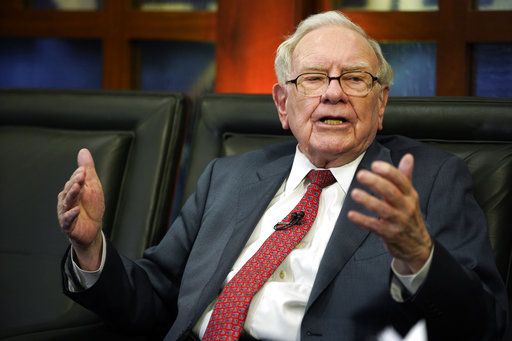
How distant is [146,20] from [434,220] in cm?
173

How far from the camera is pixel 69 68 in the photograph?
9.80ft

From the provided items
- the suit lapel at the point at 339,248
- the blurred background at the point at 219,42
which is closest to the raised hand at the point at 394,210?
the suit lapel at the point at 339,248

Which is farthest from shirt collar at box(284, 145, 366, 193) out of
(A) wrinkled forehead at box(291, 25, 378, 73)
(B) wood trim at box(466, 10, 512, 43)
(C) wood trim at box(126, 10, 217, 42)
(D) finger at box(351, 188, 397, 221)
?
(C) wood trim at box(126, 10, 217, 42)

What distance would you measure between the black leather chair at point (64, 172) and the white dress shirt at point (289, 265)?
317mm

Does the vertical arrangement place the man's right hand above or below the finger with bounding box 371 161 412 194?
below

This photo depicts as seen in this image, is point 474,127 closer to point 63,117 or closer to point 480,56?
point 480,56

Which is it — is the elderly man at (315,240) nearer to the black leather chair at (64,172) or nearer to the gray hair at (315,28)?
the gray hair at (315,28)

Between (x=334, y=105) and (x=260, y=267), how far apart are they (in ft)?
1.35

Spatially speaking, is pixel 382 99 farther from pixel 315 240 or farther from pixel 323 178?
pixel 315 240

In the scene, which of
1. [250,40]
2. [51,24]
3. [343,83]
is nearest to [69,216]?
[343,83]

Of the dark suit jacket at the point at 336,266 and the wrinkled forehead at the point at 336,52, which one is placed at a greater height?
the wrinkled forehead at the point at 336,52

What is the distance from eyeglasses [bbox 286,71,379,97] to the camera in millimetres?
1626

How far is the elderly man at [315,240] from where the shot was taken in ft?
4.15

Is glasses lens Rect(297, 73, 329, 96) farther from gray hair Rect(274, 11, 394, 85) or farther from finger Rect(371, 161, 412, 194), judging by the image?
finger Rect(371, 161, 412, 194)
